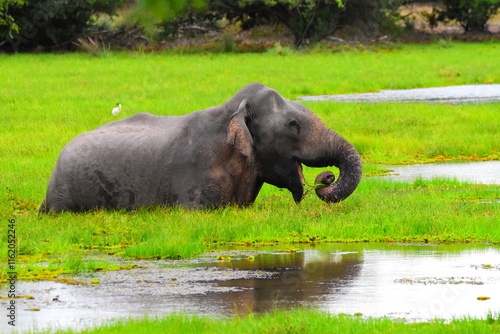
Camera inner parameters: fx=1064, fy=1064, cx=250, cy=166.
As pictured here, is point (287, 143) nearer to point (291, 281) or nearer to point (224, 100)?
point (291, 281)

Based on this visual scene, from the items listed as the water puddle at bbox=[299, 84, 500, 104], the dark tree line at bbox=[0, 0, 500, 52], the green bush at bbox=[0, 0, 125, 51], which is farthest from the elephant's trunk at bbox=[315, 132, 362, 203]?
the green bush at bbox=[0, 0, 125, 51]

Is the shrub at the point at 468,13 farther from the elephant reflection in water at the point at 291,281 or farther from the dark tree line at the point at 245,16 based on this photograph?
the elephant reflection in water at the point at 291,281

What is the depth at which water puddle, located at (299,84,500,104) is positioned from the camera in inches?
1121

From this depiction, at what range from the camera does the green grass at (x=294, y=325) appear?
6852 millimetres

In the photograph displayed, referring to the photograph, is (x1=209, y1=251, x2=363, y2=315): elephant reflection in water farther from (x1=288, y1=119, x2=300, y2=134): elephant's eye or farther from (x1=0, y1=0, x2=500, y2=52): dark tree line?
(x1=0, y1=0, x2=500, y2=52): dark tree line

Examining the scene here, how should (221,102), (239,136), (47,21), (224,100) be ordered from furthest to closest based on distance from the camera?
(47,21)
(224,100)
(221,102)
(239,136)

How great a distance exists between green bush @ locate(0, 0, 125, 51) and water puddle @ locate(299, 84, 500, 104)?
2041cm

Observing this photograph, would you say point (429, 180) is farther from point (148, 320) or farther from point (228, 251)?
point (148, 320)

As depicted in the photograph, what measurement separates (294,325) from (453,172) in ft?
34.0

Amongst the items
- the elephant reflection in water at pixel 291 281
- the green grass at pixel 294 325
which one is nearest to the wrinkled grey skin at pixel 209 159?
the elephant reflection in water at pixel 291 281

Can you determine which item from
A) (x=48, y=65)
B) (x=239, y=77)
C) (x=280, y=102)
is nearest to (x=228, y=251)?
(x=280, y=102)

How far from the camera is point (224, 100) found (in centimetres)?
2705

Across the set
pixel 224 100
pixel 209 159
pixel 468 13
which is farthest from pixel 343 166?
pixel 468 13

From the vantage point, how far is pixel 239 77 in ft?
112
